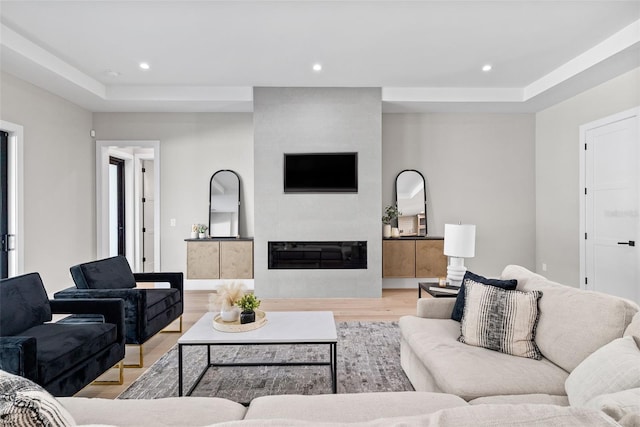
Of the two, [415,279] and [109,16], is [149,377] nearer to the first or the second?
[109,16]

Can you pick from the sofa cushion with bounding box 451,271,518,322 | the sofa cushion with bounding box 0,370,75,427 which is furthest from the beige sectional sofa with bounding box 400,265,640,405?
the sofa cushion with bounding box 0,370,75,427

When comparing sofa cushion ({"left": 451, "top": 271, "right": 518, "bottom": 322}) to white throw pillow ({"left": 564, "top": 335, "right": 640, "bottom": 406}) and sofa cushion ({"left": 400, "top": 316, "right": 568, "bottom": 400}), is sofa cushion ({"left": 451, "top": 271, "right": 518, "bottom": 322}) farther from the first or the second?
white throw pillow ({"left": 564, "top": 335, "right": 640, "bottom": 406})

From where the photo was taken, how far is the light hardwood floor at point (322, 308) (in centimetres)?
335

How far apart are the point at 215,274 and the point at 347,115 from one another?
295 cm

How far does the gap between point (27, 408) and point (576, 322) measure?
7.00ft

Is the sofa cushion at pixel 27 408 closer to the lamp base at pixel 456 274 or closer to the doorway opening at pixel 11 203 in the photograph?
the lamp base at pixel 456 274

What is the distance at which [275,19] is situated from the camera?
3.32 metres

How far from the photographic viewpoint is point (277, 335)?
7.73 feet

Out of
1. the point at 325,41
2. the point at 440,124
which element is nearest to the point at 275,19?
the point at 325,41

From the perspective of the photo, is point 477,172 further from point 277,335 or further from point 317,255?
point 277,335

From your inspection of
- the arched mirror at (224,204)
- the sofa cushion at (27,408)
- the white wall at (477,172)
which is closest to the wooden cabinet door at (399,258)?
the white wall at (477,172)

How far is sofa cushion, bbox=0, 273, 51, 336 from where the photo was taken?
229 cm

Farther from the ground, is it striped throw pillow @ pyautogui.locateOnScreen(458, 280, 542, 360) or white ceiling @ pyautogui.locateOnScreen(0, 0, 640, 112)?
white ceiling @ pyautogui.locateOnScreen(0, 0, 640, 112)

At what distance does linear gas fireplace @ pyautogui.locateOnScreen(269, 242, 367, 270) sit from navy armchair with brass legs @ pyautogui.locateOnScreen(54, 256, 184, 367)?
5.36 ft
